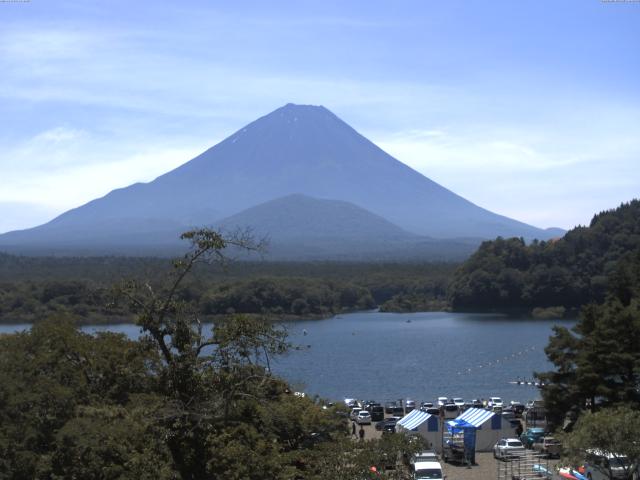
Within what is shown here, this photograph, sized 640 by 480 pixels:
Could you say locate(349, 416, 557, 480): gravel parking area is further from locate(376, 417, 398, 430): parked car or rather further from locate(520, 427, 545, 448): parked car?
locate(376, 417, 398, 430): parked car

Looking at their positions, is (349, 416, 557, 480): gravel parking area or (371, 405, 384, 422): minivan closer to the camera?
(349, 416, 557, 480): gravel parking area

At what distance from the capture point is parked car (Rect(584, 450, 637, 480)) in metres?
10.8

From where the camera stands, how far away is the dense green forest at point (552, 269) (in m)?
53.4

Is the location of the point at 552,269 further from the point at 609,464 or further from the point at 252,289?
the point at 609,464

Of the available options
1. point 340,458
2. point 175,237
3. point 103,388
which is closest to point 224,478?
point 340,458

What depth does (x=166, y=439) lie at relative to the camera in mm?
8539

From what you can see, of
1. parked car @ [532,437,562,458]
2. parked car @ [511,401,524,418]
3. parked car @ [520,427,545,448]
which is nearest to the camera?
parked car @ [532,437,562,458]

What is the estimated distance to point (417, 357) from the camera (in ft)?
117

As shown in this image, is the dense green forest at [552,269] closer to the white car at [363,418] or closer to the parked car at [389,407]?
the parked car at [389,407]

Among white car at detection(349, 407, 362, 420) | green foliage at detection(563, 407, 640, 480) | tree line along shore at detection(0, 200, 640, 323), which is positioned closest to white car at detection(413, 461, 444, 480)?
green foliage at detection(563, 407, 640, 480)

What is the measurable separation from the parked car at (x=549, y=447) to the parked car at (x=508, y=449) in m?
0.34

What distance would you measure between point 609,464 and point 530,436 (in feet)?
20.2

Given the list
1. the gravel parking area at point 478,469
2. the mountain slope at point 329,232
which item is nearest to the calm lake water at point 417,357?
the gravel parking area at point 478,469

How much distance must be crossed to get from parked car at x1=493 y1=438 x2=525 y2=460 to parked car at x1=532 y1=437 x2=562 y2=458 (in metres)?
0.34
